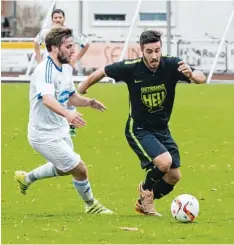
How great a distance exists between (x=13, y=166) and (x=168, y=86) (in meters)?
5.16

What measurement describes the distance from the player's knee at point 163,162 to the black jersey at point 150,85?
406 millimetres

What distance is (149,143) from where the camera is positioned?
10.6 meters

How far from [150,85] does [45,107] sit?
1.19 metres

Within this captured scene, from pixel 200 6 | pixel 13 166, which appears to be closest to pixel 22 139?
pixel 13 166

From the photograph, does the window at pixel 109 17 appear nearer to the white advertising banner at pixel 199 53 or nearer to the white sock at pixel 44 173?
the white advertising banner at pixel 199 53

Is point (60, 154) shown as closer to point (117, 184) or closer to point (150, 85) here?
point (150, 85)

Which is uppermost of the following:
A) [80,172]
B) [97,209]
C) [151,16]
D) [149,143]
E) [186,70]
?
[186,70]

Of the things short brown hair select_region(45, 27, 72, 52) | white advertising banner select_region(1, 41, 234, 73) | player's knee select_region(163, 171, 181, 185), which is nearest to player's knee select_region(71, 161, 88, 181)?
player's knee select_region(163, 171, 181, 185)

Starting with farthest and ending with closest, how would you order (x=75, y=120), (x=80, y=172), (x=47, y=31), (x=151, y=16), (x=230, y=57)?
(x=151, y=16), (x=230, y=57), (x=47, y=31), (x=80, y=172), (x=75, y=120)

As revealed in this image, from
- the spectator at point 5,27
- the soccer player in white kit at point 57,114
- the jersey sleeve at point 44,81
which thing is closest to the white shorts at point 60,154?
the soccer player in white kit at point 57,114

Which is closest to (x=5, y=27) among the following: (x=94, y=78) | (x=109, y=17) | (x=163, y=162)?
(x=109, y=17)

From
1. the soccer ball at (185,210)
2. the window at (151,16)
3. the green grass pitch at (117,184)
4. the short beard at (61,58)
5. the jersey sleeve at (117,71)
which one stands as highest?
the short beard at (61,58)

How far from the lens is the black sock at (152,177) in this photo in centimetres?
1058

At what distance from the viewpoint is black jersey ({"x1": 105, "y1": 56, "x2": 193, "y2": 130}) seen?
10.6m
